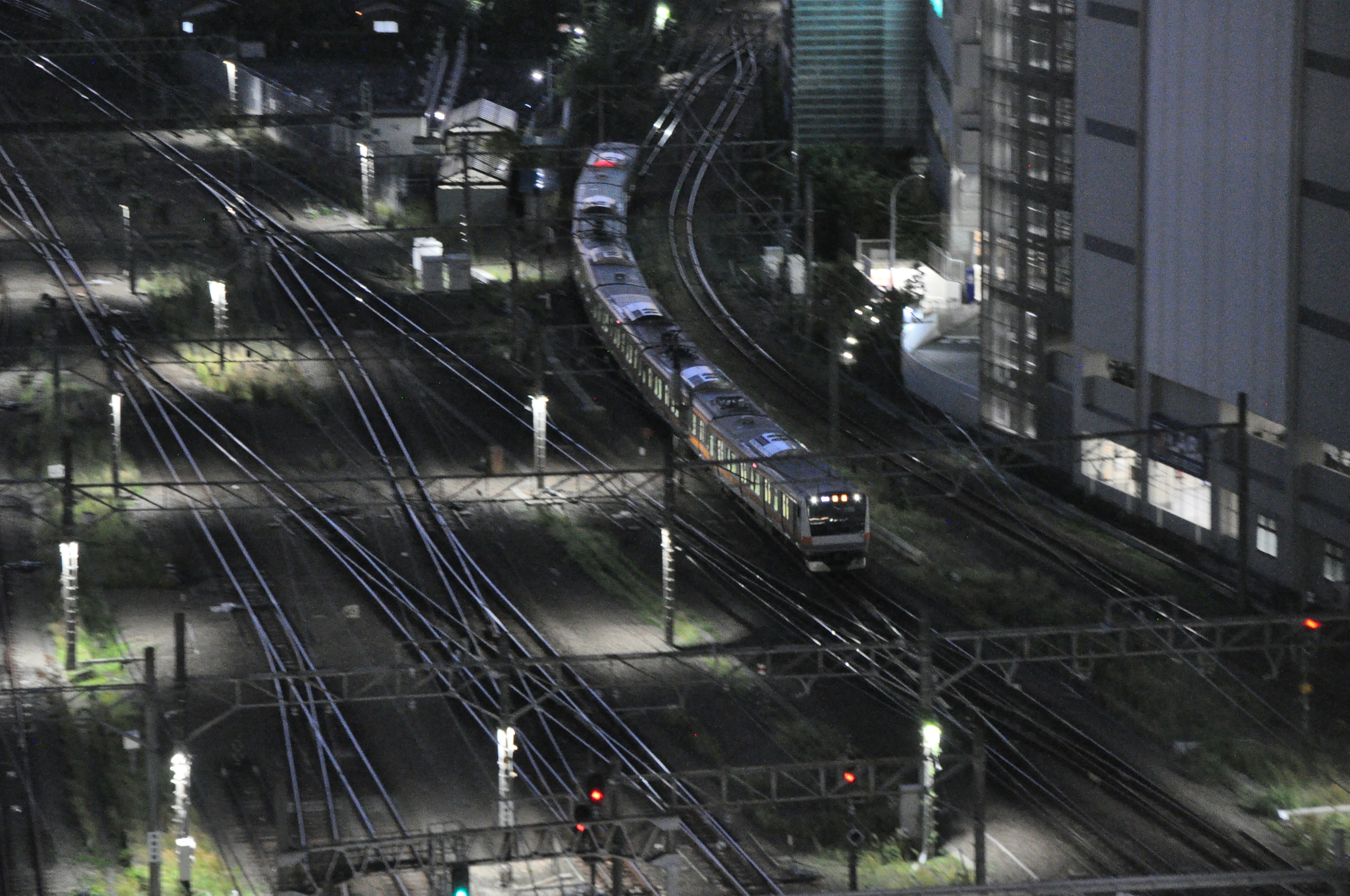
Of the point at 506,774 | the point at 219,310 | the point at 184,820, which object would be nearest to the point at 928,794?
the point at 506,774

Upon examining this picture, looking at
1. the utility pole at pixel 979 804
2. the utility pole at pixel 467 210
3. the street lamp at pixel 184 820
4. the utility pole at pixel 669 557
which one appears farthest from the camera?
the utility pole at pixel 467 210

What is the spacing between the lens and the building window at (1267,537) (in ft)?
137

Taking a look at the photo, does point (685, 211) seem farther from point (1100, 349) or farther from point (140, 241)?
point (1100, 349)

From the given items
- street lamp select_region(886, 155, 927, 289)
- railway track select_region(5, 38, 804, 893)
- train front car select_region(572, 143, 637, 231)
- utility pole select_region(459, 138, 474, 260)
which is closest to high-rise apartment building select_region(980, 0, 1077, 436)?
street lamp select_region(886, 155, 927, 289)

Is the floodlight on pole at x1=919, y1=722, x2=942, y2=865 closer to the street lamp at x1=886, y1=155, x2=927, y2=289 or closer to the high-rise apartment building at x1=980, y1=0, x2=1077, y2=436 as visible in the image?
the high-rise apartment building at x1=980, y1=0, x2=1077, y2=436

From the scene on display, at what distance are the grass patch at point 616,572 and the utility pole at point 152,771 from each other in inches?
472

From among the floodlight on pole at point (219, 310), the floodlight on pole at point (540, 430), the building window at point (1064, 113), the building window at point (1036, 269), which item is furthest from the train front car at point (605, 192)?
the building window at point (1064, 113)

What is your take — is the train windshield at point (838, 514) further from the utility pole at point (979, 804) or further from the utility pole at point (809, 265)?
the utility pole at point (809, 265)

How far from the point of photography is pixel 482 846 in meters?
32.5

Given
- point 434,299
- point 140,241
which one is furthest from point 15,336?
point 434,299

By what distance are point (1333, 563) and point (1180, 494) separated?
4.56 m

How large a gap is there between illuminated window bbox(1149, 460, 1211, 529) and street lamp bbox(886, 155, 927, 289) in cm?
878

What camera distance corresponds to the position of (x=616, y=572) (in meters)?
42.9

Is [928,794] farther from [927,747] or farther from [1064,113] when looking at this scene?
[1064,113]
